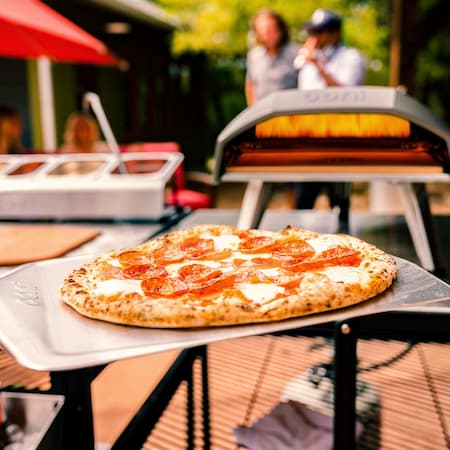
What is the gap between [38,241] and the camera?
2.39 meters

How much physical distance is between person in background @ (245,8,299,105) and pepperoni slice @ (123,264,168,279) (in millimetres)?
3472

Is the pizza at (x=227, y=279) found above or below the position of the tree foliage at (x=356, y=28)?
below

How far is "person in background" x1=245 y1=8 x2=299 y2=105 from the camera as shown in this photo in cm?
466

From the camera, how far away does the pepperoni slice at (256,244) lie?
5.61ft

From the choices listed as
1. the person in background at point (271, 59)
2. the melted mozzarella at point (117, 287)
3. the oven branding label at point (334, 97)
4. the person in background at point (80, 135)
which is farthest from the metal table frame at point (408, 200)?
the person in background at point (80, 135)

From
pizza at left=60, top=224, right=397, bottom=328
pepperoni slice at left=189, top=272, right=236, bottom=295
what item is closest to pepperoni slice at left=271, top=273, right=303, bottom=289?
pizza at left=60, top=224, right=397, bottom=328

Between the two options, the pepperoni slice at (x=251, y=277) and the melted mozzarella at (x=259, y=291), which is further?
the pepperoni slice at (x=251, y=277)

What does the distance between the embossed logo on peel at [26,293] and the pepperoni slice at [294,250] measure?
2.10 feet

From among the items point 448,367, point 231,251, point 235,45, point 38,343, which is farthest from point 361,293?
point 235,45

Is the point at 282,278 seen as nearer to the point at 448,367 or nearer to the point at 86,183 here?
the point at 86,183

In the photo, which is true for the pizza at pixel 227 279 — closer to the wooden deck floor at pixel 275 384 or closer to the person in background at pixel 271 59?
the wooden deck floor at pixel 275 384

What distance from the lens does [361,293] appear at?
4.27 ft

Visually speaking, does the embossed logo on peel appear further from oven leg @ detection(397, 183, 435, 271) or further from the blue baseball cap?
the blue baseball cap

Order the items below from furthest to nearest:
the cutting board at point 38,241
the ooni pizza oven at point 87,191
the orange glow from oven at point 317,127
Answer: the ooni pizza oven at point 87,191, the orange glow from oven at point 317,127, the cutting board at point 38,241
